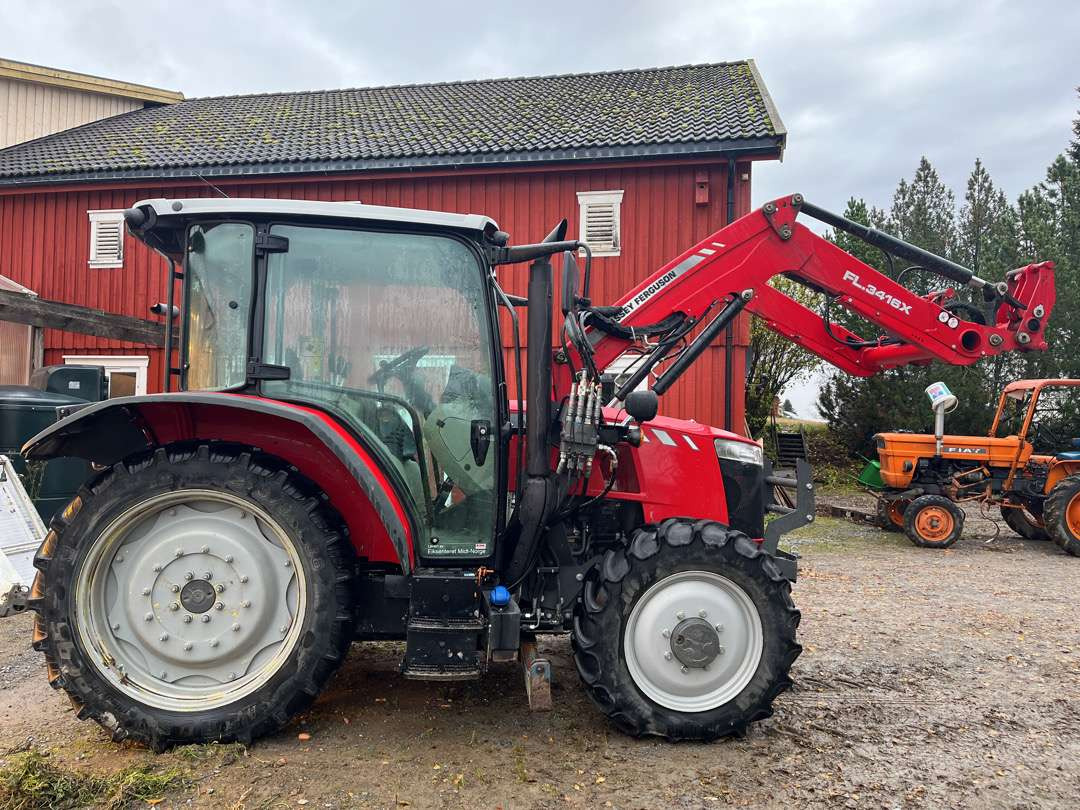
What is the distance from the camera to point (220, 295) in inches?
116

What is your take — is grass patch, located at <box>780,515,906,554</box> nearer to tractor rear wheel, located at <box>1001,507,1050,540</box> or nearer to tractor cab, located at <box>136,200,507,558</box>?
tractor rear wheel, located at <box>1001,507,1050,540</box>

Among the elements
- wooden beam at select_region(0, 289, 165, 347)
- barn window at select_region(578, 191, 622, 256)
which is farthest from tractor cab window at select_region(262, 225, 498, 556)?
barn window at select_region(578, 191, 622, 256)

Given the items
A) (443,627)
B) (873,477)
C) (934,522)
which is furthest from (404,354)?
(873,477)

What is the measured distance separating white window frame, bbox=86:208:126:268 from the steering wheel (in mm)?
11635

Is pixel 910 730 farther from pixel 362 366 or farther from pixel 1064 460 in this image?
pixel 1064 460

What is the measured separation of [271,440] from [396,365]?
599mm

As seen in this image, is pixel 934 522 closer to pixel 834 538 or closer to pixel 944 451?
pixel 944 451

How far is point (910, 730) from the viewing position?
316 centimetres

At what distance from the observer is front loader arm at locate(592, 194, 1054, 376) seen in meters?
3.89

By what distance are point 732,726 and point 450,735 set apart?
1.18m

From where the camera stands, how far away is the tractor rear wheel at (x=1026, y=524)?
31.4ft

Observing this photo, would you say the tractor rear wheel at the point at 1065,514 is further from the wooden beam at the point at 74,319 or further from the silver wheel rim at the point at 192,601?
the wooden beam at the point at 74,319

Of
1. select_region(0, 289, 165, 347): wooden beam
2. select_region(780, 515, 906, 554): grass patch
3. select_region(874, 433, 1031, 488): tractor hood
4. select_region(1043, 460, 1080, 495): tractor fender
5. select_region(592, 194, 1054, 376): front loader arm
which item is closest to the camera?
select_region(592, 194, 1054, 376): front loader arm

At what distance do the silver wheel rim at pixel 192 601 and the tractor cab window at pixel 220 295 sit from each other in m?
0.54
